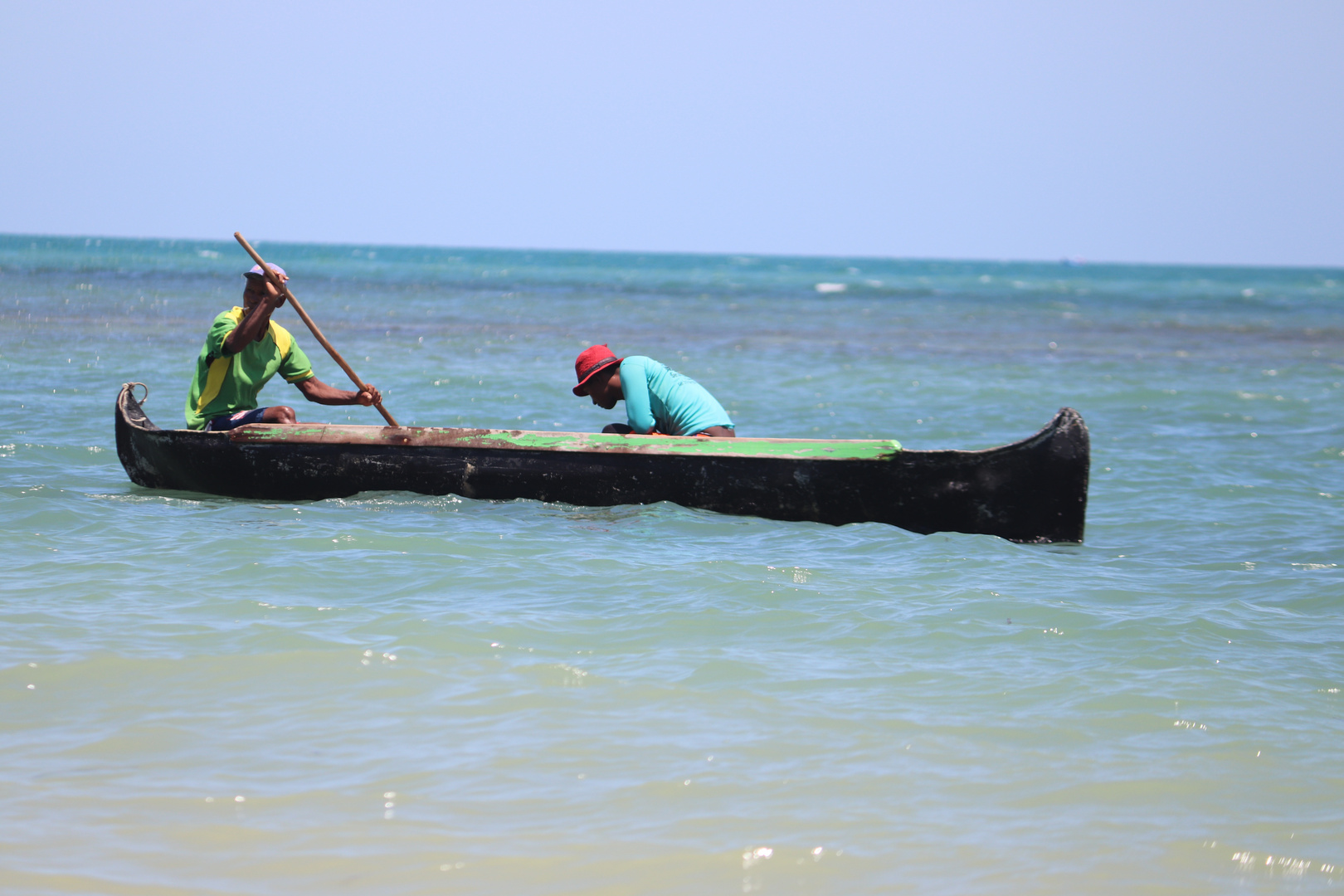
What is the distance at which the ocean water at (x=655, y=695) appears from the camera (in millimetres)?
3242

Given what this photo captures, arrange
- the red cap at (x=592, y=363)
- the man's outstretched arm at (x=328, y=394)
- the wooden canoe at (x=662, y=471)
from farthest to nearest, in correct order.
Result: the man's outstretched arm at (x=328, y=394) → the red cap at (x=592, y=363) → the wooden canoe at (x=662, y=471)

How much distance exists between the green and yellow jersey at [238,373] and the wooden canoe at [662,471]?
0.25 metres

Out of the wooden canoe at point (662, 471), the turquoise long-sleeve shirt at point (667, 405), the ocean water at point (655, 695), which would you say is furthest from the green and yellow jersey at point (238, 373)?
the turquoise long-sleeve shirt at point (667, 405)

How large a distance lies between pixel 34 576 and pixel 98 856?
281 centimetres

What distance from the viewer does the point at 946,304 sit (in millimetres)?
42031

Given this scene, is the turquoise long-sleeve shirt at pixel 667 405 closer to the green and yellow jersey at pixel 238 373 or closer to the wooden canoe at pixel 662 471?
the wooden canoe at pixel 662 471

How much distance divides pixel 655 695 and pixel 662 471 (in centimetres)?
291

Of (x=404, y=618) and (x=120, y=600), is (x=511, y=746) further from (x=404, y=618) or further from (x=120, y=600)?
(x=120, y=600)

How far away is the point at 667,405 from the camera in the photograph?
741 centimetres

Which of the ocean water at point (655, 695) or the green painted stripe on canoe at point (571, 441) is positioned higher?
the green painted stripe on canoe at point (571, 441)

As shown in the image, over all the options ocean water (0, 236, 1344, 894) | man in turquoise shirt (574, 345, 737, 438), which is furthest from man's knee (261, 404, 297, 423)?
man in turquoise shirt (574, 345, 737, 438)

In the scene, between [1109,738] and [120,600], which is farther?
[120,600]

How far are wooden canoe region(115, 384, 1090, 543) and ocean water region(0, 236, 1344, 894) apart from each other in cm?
15

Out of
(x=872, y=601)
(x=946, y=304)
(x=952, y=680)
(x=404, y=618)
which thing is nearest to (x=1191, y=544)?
(x=872, y=601)
